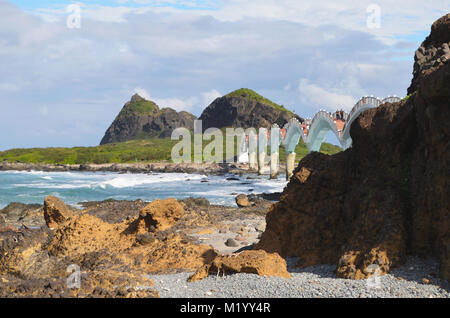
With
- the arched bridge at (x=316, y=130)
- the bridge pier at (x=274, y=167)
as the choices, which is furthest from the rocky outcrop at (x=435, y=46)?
the bridge pier at (x=274, y=167)

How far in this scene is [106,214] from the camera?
90.1 feet

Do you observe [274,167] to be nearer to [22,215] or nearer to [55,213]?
[22,215]

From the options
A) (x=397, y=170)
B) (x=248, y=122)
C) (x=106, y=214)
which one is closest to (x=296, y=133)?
(x=106, y=214)

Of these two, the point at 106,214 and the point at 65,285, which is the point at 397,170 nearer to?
the point at 65,285

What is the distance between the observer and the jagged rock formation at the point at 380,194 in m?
11.2

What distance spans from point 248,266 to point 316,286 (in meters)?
1.75

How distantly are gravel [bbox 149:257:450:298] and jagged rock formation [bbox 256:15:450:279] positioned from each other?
37cm

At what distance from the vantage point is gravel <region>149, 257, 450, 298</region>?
993 centimetres

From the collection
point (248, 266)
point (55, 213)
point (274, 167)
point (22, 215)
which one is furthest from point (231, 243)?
point (274, 167)

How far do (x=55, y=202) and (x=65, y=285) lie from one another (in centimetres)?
1177

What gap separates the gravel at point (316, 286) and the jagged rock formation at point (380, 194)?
0.37 metres
